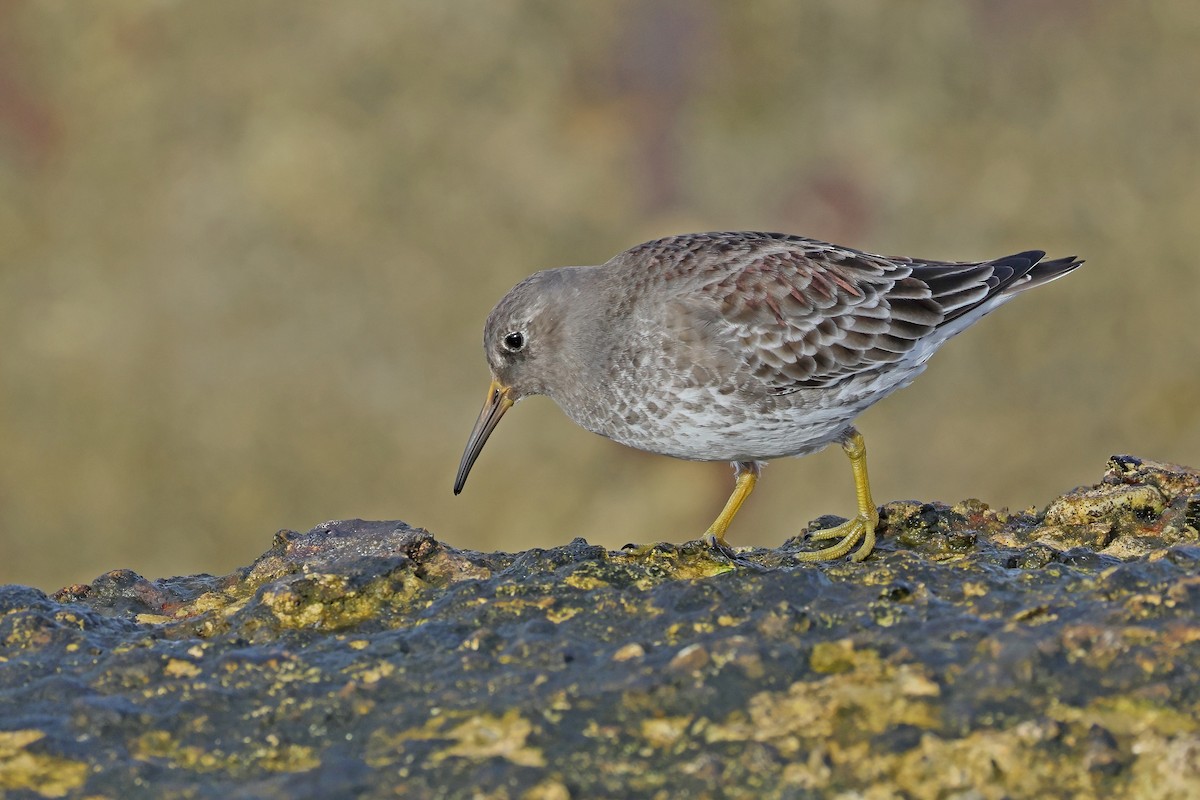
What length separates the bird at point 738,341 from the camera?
24.5 feet

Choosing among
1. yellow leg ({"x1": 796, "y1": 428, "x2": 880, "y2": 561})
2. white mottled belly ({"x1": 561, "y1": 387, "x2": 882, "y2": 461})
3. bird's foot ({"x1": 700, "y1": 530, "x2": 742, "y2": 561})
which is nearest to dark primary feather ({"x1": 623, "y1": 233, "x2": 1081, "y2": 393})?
white mottled belly ({"x1": 561, "y1": 387, "x2": 882, "y2": 461})

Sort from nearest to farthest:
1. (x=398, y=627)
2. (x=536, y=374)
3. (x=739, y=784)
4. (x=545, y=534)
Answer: (x=739, y=784) → (x=398, y=627) → (x=536, y=374) → (x=545, y=534)

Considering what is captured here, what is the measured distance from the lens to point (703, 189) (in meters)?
18.2

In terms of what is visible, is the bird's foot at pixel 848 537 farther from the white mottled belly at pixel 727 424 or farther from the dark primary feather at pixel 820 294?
the dark primary feather at pixel 820 294

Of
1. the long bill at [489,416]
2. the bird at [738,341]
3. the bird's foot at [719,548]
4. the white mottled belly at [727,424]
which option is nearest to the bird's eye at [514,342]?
the bird at [738,341]

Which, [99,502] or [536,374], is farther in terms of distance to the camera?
[99,502]

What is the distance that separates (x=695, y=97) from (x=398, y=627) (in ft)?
46.5

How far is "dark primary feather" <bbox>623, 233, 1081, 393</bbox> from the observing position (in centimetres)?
772

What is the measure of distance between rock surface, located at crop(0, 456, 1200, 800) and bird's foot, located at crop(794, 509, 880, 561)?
118 centimetres

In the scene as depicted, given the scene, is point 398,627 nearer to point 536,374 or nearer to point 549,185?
point 536,374

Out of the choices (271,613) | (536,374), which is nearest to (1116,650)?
(271,613)

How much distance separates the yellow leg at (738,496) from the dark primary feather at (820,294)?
822 mm

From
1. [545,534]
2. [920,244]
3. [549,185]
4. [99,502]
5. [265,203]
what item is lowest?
[545,534]

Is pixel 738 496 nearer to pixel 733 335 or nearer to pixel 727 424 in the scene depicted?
pixel 727 424
